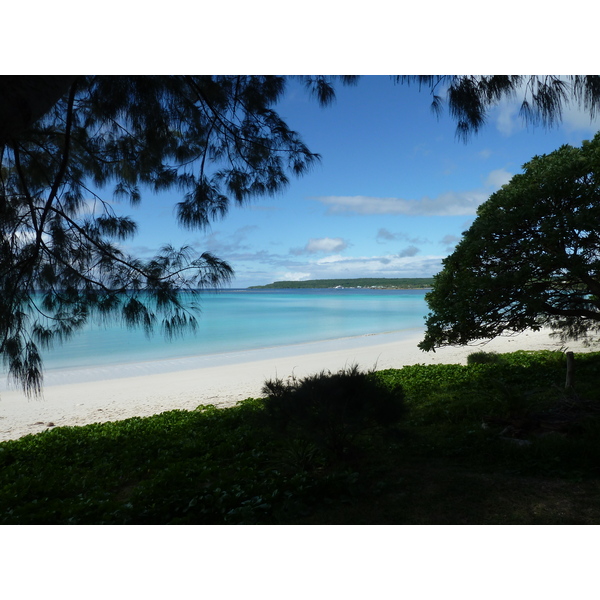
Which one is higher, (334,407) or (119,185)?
(119,185)

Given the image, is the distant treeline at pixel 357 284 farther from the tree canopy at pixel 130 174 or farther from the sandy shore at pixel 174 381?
the tree canopy at pixel 130 174

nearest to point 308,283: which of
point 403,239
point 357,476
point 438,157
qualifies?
point 403,239

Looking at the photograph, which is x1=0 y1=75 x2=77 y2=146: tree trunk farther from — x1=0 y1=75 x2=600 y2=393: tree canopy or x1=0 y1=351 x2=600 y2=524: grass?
x1=0 y1=351 x2=600 y2=524: grass

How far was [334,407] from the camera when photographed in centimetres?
208

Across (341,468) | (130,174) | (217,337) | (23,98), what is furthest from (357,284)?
(23,98)

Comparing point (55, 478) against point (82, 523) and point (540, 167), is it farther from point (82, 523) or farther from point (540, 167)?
point (540, 167)

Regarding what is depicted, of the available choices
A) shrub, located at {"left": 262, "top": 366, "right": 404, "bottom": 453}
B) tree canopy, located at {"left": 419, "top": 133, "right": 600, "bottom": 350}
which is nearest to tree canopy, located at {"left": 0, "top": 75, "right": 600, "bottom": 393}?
tree canopy, located at {"left": 419, "top": 133, "right": 600, "bottom": 350}

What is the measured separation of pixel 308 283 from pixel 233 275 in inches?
A: 327

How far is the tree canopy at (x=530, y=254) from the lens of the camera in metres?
2.54

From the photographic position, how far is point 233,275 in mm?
2416

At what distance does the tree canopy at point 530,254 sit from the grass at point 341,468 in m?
0.67

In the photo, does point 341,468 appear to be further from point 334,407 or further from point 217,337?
point 217,337

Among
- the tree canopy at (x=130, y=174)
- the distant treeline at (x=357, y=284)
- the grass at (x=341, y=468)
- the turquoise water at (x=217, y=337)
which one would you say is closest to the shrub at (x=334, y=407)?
the grass at (x=341, y=468)

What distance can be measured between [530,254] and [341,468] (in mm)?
1960
